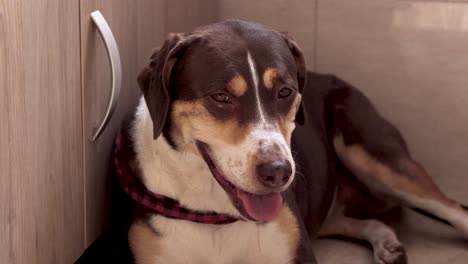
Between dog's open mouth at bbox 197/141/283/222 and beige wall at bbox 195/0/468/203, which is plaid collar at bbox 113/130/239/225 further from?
beige wall at bbox 195/0/468/203

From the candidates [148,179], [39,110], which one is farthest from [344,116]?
[39,110]

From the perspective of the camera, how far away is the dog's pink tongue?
1.82 metres

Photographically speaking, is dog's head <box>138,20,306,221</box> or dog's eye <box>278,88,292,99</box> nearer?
dog's head <box>138,20,306,221</box>

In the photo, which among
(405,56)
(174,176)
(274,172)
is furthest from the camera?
(405,56)

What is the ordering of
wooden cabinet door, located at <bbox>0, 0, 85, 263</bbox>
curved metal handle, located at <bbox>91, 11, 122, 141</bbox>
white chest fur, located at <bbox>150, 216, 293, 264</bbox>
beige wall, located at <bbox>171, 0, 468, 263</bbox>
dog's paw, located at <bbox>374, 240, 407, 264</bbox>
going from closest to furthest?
wooden cabinet door, located at <bbox>0, 0, 85, 263</bbox>, curved metal handle, located at <bbox>91, 11, 122, 141</bbox>, white chest fur, located at <bbox>150, 216, 293, 264</bbox>, dog's paw, located at <bbox>374, 240, 407, 264</bbox>, beige wall, located at <bbox>171, 0, 468, 263</bbox>

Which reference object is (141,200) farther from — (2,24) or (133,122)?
(2,24)

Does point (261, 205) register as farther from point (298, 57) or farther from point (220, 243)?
point (298, 57)

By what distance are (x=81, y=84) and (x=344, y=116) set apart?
1.00 m

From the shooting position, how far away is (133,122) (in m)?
2.09

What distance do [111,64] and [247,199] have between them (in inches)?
19.0

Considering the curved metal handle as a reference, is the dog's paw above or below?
below

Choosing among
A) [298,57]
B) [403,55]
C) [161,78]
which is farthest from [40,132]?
[403,55]

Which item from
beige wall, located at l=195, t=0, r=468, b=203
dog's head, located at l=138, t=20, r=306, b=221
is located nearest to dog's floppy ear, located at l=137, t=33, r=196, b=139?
dog's head, located at l=138, t=20, r=306, b=221

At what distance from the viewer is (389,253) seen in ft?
8.01
